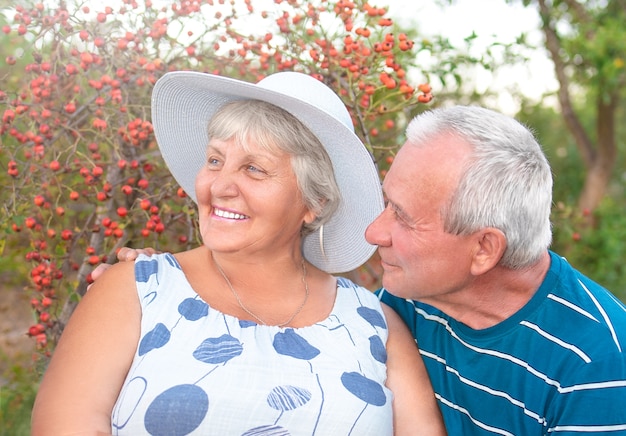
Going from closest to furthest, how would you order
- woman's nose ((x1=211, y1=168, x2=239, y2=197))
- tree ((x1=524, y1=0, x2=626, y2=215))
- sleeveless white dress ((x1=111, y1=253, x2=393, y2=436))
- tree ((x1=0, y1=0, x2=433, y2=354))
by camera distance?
sleeveless white dress ((x1=111, y1=253, x2=393, y2=436)) < woman's nose ((x1=211, y1=168, x2=239, y2=197)) < tree ((x1=0, y1=0, x2=433, y2=354)) < tree ((x1=524, y1=0, x2=626, y2=215))

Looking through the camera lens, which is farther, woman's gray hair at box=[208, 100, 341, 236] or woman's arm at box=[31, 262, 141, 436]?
woman's gray hair at box=[208, 100, 341, 236]

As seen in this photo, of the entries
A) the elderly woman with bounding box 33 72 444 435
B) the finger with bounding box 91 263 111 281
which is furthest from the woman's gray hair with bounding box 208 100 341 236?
the finger with bounding box 91 263 111 281

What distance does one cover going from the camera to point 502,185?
206 centimetres

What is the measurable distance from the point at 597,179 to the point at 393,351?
5.45m

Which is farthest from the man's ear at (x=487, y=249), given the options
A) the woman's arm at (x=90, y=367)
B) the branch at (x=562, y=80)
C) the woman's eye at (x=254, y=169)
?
the branch at (x=562, y=80)

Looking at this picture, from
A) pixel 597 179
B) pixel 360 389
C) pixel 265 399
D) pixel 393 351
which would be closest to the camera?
pixel 265 399

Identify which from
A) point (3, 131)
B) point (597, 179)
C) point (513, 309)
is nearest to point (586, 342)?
point (513, 309)

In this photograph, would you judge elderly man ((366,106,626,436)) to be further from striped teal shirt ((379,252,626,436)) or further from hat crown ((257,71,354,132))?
hat crown ((257,71,354,132))

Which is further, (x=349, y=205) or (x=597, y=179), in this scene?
(x=597, y=179)

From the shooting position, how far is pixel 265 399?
2123 millimetres

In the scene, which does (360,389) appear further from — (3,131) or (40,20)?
(40,20)

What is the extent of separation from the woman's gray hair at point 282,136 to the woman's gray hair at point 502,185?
1.38ft

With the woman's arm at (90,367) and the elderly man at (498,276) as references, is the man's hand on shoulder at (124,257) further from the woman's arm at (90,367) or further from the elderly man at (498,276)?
the elderly man at (498,276)

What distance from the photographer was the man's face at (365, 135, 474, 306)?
2.10 metres
